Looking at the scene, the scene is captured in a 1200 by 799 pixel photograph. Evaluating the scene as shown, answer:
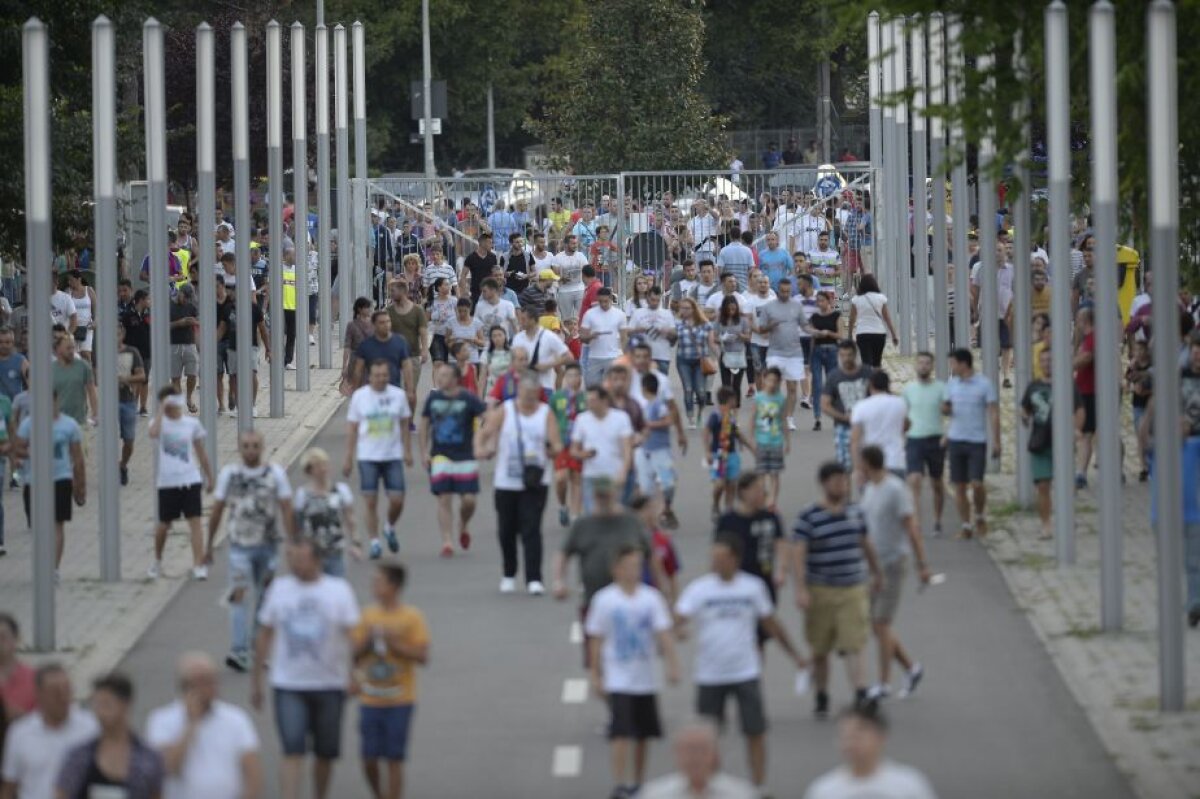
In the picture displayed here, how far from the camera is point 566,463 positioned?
22.6m

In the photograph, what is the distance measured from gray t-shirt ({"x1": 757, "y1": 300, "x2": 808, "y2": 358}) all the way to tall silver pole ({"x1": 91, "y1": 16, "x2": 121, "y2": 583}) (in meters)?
9.33

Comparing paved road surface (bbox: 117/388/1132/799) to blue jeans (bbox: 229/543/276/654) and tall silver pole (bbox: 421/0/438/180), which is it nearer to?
blue jeans (bbox: 229/543/276/654)

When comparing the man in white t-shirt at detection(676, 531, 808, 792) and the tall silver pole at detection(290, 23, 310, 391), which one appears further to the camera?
the tall silver pole at detection(290, 23, 310, 391)

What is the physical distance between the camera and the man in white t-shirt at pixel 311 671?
1372 cm

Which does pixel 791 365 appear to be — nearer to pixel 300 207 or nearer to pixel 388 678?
pixel 300 207

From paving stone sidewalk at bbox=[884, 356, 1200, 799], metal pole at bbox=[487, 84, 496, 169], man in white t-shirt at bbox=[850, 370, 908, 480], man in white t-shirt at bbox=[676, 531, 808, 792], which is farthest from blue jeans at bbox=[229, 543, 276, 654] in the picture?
metal pole at bbox=[487, 84, 496, 169]

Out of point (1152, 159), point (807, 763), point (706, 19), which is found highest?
point (706, 19)

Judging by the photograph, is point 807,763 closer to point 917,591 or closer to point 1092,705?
point 1092,705

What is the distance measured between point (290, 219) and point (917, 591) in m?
36.2

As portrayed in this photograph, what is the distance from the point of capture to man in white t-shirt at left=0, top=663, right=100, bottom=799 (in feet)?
39.0

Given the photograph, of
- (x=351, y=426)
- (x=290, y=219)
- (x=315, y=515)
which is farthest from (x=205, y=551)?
(x=290, y=219)

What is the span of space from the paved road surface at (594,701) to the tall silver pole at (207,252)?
4.07m

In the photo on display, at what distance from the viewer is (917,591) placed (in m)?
20.5

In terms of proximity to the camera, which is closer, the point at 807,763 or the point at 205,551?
the point at 807,763
